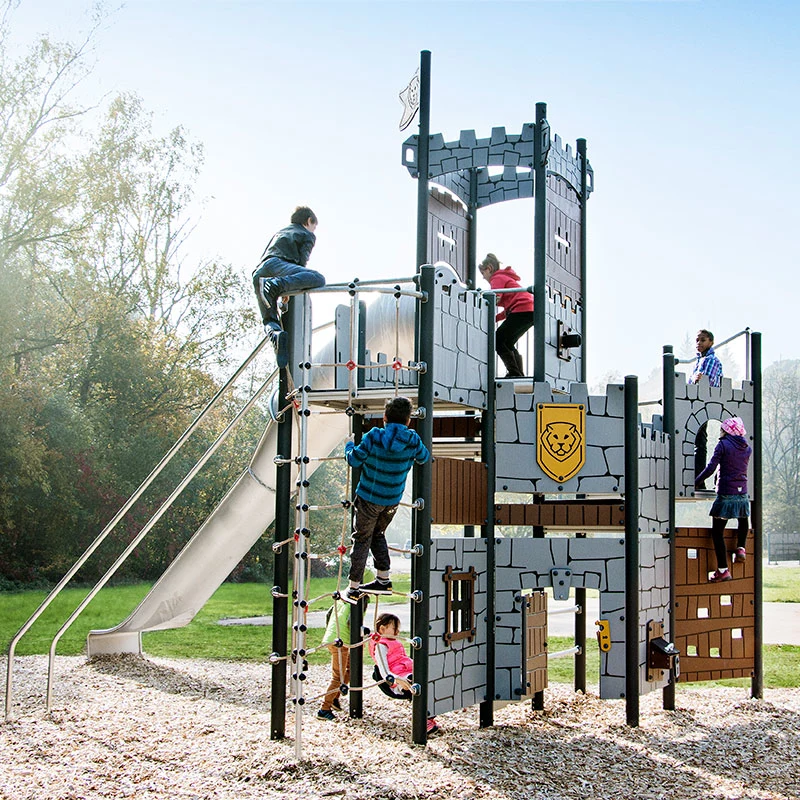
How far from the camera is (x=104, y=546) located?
23.4 meters

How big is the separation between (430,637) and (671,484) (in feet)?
10.2

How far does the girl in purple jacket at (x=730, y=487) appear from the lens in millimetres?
9078

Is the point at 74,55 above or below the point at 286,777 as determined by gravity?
above

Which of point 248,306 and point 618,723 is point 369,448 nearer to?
point 618,723

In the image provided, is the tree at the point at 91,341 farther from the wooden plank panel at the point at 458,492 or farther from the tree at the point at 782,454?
the tree at the point at 782,454

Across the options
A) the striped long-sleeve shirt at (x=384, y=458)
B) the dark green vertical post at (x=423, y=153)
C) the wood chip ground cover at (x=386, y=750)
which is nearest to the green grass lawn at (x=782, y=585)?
the wood chip ground cover at (x=386, y=750)

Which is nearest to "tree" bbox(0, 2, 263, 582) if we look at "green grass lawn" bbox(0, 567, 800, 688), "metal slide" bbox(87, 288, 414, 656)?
"green grass lawn" bbox(0, 567, 800, 688)

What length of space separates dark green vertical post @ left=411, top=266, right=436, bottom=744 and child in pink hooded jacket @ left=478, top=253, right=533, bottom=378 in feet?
6.20

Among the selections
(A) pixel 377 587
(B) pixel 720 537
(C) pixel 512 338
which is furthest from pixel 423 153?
(B) pixel 720 537

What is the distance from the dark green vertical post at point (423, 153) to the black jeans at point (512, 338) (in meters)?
0.97

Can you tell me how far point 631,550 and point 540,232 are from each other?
2.84 meters

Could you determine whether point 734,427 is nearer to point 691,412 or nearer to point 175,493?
point 691,412

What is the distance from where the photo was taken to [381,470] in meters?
6.64

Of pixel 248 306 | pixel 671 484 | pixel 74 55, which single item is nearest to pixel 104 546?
pixel 248 306
